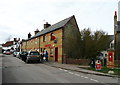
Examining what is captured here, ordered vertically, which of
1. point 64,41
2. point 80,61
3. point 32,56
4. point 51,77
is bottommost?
point 51,77

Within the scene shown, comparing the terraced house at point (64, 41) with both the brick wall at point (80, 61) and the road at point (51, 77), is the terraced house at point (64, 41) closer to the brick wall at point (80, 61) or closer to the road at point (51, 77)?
the brick wall at point (80, 61)

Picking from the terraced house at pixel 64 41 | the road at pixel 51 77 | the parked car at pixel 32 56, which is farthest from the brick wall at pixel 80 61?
the road at pixel 51 77

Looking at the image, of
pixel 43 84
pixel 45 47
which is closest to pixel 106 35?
pixel 45 47

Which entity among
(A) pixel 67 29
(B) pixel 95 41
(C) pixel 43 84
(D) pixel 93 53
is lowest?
(C) pixel 43 84

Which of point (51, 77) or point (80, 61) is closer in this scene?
point (51, 77)

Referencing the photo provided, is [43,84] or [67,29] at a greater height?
[67,29]

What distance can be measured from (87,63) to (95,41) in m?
2.98

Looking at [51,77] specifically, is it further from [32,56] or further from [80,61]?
[32,56]

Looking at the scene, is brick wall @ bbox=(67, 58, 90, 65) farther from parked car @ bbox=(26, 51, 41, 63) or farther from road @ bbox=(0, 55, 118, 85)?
road @ bbox=(0, 55, 118, 85)

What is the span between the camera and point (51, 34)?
105 ft

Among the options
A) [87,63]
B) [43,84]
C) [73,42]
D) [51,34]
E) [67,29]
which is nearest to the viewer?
[43,84]

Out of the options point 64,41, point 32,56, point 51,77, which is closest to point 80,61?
point 64,41

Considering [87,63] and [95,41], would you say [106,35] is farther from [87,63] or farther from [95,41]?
[87,63]

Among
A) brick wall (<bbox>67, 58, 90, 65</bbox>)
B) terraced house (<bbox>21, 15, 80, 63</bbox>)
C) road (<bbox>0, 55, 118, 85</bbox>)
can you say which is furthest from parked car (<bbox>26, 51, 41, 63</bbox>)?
road (<bbox>0, 55, 118, 85</bbox>)
